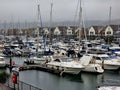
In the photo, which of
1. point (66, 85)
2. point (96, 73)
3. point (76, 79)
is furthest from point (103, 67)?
point (66, 85)

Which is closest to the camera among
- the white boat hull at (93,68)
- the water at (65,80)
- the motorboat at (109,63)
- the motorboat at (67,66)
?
the water at (65,80)

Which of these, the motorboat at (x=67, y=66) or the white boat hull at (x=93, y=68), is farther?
the white boat hull at (x=93, y=68)

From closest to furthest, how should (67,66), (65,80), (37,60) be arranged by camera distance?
(65,80), (67,66), (37,60)

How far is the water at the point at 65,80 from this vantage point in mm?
33112

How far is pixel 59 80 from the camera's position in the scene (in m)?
36.7

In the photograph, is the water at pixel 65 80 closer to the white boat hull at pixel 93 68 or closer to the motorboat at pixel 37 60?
the white boat hull at pixel 93 68

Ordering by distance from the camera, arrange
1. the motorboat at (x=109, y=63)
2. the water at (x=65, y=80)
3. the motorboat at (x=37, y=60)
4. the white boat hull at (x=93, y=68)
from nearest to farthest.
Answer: the water at (x=65, y=80), the white boat hull at (x=93, y=68), the motorboat at (x=109, y=63), the motorboat at (x=37, y=60)

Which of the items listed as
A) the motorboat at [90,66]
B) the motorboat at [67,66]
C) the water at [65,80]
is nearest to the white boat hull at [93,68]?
the motorboat at [90,66]

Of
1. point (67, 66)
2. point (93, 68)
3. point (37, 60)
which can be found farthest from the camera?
point (37, 60)

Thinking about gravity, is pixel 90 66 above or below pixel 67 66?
below

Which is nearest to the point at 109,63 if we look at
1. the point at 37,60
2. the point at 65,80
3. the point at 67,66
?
the point at 67,66

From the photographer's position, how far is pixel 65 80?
36.5m

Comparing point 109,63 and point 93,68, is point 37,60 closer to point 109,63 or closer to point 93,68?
point 93,68

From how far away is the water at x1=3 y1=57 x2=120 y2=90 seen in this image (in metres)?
33.1
